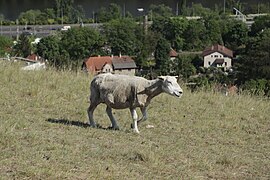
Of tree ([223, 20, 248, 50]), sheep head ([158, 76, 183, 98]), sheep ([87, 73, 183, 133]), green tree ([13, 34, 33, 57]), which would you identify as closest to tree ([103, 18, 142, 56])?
green tree ([13, 34, 33, 57])

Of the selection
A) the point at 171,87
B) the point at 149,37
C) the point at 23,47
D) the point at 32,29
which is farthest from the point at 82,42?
the point at 171,87

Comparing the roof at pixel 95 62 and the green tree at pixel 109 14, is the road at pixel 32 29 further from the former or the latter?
the roof at pixel 95 62

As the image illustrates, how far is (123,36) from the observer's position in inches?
1414

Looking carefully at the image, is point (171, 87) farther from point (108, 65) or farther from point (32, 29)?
point (32, 29)

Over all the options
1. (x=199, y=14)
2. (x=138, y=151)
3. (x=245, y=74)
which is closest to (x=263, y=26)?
(x=199, y=14)

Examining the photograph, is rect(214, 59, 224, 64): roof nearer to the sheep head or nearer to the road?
the road

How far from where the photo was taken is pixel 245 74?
1680 cm

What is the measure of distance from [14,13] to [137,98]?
49756mm

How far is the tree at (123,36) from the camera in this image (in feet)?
112

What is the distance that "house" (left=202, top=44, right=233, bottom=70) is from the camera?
29969mm

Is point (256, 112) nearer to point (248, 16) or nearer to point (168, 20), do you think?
point (168, 20)

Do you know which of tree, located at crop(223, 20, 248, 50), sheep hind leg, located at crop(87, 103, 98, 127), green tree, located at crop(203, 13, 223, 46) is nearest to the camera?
sheep hind leg, located at crop(87, 103, 98, 127)

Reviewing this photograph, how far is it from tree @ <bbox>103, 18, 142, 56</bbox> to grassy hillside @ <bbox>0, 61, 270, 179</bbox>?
87.7 ft

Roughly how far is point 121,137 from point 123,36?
3164cm
